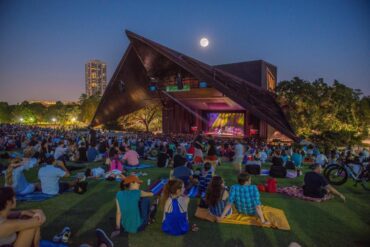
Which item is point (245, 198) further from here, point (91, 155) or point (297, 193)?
point (91, 155)

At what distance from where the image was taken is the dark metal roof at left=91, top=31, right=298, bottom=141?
22.9 metres

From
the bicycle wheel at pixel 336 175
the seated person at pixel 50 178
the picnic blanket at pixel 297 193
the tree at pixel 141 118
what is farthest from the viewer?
the tree at pixel 141 118

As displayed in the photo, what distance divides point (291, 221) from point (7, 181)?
6.71 m

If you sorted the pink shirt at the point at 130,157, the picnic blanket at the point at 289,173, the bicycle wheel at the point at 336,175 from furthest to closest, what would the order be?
1. the pink shirt at the point at 130,157
2. the picnic blanket at the point at 289,173
3. the bicycle wheel at the point at 336,175

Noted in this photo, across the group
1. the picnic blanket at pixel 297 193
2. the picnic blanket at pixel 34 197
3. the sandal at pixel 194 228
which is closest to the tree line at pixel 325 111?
the picnic blanket at pixel 297 193

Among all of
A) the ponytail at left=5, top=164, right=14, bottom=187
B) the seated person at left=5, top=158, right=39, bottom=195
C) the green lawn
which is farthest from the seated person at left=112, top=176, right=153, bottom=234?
the ponytail at left=5, top=164, right=14, bottom=187

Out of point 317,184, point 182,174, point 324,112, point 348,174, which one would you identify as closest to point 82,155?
point 182,174

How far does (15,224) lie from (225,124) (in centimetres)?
3134

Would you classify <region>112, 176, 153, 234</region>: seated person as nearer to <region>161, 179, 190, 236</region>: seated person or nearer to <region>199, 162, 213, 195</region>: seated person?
<region>161, 179, 190, 236</region>: seated person

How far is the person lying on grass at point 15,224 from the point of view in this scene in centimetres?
269

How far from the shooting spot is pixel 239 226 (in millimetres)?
4566

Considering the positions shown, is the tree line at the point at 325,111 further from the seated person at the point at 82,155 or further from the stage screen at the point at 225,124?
the seated person at the point at 82,155

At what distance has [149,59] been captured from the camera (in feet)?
88.5

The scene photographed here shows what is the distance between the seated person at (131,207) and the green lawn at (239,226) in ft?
0.55
